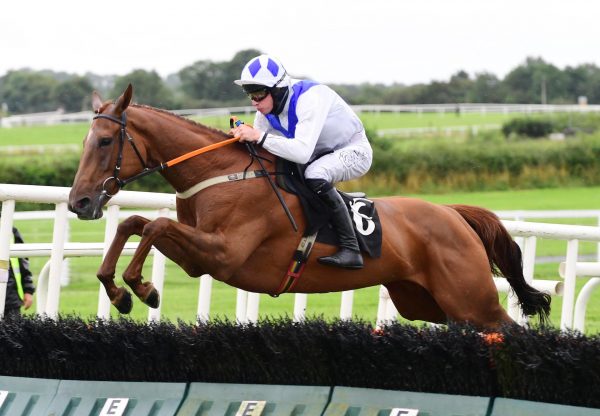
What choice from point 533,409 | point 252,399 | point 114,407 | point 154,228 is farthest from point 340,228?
point 533,409

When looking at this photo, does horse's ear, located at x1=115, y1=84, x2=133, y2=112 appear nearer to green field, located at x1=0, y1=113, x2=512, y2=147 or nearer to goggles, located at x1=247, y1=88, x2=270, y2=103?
goggles, located at x1=247, y1=88, x2=270, y2=103

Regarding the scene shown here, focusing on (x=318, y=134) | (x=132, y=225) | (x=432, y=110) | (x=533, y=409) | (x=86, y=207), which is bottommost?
(x=432, y=110)

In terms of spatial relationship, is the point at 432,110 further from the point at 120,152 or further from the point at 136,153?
the point at 120,152

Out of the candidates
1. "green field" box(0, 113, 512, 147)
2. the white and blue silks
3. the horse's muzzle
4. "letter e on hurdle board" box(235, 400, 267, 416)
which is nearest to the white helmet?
the white and blue silks

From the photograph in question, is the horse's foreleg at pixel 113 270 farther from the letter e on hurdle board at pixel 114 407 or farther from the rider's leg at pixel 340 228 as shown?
the rider's leg at pixel 340 228

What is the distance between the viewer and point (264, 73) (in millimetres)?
5758

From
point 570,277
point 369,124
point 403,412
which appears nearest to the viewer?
point 403,412

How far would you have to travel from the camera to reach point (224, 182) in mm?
5664

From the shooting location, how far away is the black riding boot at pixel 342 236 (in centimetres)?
582

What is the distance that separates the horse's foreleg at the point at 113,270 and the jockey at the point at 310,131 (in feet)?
2.47

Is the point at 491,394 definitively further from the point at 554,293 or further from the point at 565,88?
the point at 565,88

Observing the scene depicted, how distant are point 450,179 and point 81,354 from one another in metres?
26.1

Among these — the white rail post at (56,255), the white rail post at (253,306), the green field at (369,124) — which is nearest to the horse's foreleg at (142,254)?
the white rail post at (56,255)

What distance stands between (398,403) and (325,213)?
5.71 feet
